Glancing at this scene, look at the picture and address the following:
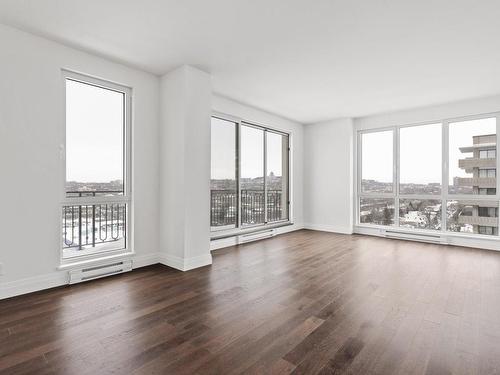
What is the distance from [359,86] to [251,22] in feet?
8.21

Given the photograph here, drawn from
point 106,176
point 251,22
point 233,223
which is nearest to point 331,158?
point 233,223

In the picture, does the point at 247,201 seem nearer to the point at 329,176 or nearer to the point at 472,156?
the point at 329,176

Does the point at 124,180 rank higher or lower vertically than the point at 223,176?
lower

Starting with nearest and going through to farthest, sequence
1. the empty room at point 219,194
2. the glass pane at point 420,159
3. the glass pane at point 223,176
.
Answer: the empty room at point 219,194, the glass pane at point 223,176, the glass pane at point 420,159

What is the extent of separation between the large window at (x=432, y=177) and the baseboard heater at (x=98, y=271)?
17.3 feet

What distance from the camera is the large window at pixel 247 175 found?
17.1 feet

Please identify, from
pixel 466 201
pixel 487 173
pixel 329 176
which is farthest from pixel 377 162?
pixel 487 173

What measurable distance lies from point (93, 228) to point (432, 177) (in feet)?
20.5

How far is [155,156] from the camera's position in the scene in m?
4.06

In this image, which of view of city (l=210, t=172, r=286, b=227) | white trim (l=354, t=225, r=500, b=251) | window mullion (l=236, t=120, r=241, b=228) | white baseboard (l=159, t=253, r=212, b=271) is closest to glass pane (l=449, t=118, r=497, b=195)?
white trim (l=354, t=225, r=500, b=251)

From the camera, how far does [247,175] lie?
5766 millimetres

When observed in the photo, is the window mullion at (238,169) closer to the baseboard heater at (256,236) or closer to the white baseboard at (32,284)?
the baseboard heater at (256,236)

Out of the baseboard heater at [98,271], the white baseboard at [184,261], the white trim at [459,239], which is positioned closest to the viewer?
the baseboard heater at [98,271]

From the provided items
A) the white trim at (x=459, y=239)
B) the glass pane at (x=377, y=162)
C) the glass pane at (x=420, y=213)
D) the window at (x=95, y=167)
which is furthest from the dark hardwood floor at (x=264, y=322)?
the glass pane at (x=377, y=162)
